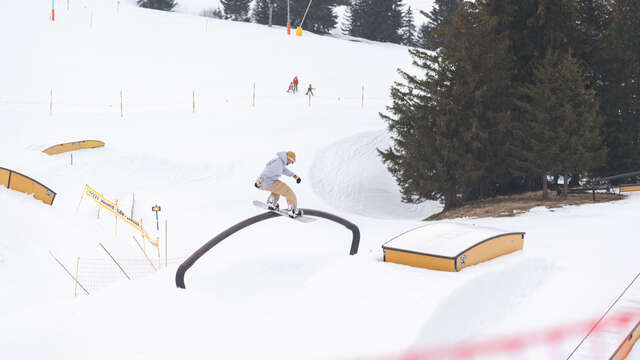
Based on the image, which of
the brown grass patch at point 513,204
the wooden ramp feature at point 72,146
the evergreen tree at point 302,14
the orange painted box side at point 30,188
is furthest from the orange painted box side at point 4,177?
the evergreen tree at point 302,14

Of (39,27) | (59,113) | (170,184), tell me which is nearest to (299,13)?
(39,27)

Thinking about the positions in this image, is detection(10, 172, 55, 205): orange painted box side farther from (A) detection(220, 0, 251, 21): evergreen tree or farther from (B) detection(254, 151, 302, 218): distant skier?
(A) detection(220, 0, 251, 21): evergreen tree

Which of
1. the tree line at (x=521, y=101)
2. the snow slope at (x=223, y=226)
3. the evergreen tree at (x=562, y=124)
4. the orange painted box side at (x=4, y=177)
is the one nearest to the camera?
the snow slope at (x=223, y=226)

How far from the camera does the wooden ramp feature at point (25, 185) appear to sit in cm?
1622

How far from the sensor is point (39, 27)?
4200 cm

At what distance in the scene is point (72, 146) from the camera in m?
A: 22.9

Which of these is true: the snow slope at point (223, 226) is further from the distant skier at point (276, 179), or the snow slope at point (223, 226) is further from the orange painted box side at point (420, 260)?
the distant skier at point (276, 179)

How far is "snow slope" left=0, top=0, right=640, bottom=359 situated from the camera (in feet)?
22.9

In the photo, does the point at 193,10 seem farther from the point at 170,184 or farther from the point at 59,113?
the point at 170,184

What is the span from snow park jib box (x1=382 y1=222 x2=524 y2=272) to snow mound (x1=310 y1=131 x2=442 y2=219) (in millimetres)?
12150

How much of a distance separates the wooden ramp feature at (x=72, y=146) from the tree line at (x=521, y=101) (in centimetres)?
1287

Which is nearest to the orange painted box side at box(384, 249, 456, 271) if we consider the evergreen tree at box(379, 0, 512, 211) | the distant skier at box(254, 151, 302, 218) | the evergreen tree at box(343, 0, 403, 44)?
the distant skier at box(254, 151, 302, 218)

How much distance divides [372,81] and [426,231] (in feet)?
118

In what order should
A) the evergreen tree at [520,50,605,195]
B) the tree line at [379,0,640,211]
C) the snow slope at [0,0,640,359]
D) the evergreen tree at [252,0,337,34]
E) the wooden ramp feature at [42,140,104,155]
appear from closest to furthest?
1. the snow slope at [0,0,640,359]
2. the evergreen tree at [520,50,605,195]
3. the tree line at [379,0,640,211]
4. the wooden ramp feature at [42,140,104,155]
5. the evergreen tree at [252,0,337,34]
